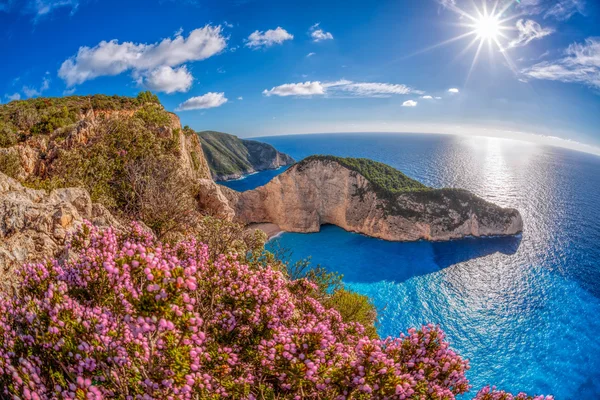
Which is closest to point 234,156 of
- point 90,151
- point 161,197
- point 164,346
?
point 90,151

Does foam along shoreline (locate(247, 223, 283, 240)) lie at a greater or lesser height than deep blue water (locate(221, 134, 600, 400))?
greater

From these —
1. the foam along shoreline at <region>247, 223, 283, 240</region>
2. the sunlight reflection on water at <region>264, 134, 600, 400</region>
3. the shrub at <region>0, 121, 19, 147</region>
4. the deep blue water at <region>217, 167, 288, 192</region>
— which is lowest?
the sunlight reflection on water at <region>264, 134, 600, 400</region>

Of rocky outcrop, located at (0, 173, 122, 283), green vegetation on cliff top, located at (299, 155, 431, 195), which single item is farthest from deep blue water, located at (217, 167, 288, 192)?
rocky outcrop, located at (0, 173, 122, 283)

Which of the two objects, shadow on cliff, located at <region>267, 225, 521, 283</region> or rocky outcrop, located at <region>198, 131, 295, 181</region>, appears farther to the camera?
rocky outcrop, located at <region>198, 131, 295, 181</region>

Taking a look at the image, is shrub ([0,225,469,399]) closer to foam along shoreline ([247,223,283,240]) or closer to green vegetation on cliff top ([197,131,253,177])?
foam along shoreline ([247,223,283,240])

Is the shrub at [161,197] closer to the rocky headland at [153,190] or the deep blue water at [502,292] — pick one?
the rocky headland at [153,190]

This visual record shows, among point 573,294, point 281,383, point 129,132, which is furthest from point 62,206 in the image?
point 573,294
